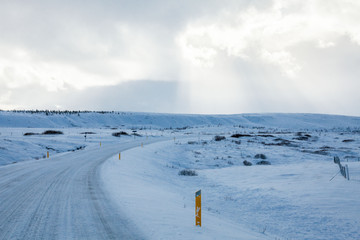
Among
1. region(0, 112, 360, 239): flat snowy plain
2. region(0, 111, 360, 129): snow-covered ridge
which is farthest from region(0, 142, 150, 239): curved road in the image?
region(0, 111, 360, 129): snow-covered ridge

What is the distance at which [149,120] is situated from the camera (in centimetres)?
12800

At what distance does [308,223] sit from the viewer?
813cm

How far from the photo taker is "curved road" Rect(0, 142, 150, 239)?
5.68 m

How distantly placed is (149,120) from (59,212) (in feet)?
399

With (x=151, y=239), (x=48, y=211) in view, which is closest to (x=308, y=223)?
(x=151, y=239)

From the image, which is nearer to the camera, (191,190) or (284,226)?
(284,226)

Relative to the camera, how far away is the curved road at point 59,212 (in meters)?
5.68

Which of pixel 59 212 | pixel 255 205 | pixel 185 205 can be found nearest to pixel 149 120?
pixel 255 205

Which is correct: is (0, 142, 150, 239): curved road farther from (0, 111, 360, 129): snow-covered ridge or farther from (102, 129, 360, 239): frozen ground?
(0, 111, 360, 129): snow-covered ridge

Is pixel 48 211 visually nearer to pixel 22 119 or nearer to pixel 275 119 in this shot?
pixel 22 119

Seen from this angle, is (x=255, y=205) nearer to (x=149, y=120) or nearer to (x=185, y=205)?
(x=185, y=205)

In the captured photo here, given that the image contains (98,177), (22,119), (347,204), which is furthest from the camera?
(22,119)

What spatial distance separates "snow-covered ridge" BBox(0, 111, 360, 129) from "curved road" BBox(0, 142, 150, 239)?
3370 inches

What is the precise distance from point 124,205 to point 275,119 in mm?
149870
